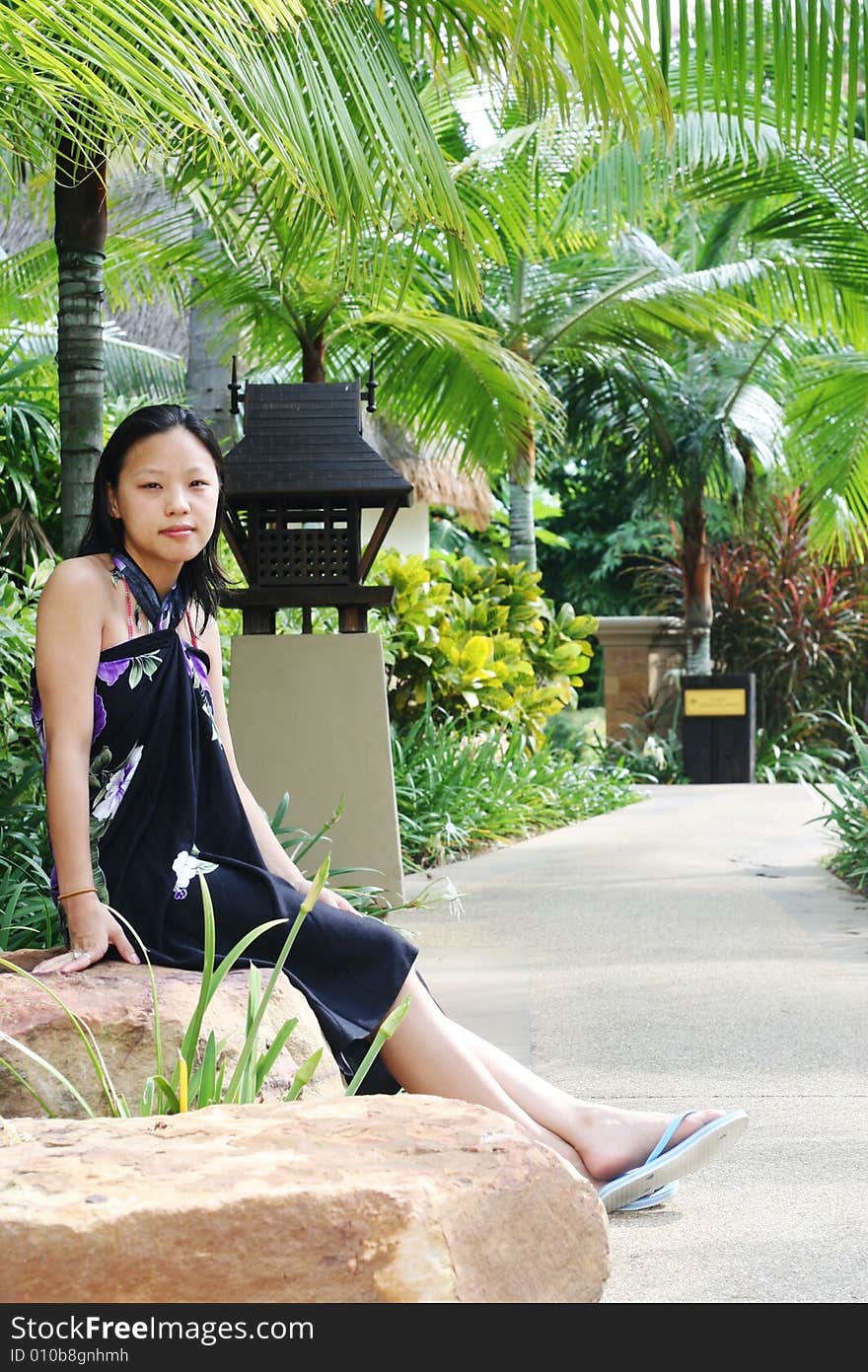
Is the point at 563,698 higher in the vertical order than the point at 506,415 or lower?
lower

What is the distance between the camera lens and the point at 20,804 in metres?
4.89

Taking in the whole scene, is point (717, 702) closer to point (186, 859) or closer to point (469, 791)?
point (469, 791)

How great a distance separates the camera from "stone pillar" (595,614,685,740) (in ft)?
54.5

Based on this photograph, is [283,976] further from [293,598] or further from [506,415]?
[506,415]

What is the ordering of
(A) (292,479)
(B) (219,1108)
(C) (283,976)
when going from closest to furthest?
(B) (219,1108)
(C) (283,976)
(A) (292,479)

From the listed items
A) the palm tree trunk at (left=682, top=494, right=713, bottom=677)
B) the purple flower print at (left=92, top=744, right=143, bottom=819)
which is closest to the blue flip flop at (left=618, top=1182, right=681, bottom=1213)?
the purple flower print at (left=92, top=744, right=143, bottom=819)

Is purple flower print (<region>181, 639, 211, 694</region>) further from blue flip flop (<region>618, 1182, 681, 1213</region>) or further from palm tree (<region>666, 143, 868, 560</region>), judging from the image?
palm tree (<region>666, 143, 868, 560</region>)

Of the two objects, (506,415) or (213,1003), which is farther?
(506,415)

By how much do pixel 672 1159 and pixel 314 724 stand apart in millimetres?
3314

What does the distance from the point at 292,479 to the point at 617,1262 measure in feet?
12.4

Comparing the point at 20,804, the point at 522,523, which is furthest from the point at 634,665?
the point at 20,804

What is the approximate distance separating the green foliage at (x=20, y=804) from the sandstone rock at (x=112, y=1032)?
4.69 feet

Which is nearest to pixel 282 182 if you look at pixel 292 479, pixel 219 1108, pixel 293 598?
pixel 292 479

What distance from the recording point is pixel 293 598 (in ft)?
19.2
